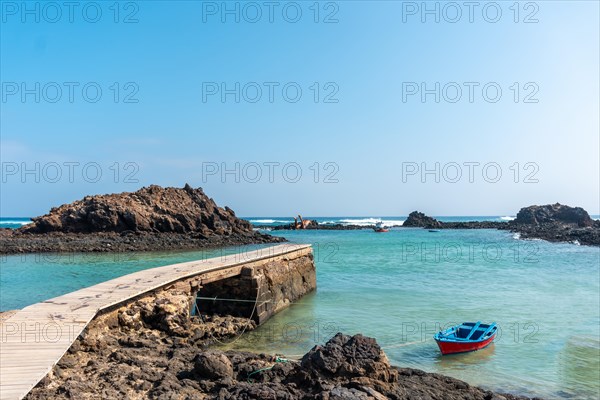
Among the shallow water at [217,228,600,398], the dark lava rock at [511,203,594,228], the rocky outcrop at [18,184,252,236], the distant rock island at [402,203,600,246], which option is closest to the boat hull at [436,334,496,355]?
the shallow water at [217,228,600,398]

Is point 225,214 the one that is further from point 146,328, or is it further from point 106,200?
point 146,328

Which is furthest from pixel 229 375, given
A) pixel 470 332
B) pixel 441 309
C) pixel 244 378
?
pixel 441 309

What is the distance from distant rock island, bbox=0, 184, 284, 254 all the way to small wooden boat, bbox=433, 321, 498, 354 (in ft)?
89.9

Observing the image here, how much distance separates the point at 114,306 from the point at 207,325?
2.76m

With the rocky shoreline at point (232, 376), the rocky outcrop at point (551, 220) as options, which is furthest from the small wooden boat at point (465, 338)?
the rocky outcrop at point (551, 220)

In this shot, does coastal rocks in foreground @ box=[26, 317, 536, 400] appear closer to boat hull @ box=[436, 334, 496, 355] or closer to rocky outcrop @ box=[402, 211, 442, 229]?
boat hull @ box=[436, 334, 496, 355]

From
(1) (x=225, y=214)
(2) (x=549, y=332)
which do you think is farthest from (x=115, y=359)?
(1) (x=225, y=214)

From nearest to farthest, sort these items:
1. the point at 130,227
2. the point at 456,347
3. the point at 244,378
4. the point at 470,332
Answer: the point at 244,378 → the point at 456,347 → the point at 470,332 → the point at 130,227

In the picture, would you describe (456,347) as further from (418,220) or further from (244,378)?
(418,220)

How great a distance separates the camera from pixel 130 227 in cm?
4022

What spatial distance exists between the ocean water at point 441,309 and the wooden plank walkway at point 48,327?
2.78 m

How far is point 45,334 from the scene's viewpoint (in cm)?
718

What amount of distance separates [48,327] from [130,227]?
34412 millimetres

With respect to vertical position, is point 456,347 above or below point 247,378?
below
